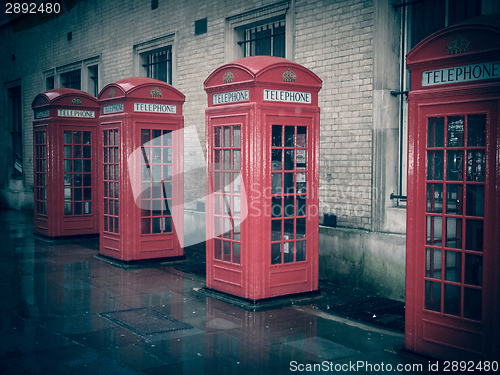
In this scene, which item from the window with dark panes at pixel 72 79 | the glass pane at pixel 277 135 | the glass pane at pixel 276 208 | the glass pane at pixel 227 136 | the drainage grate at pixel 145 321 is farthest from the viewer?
Result: the window with dark panes at pixel 72 79

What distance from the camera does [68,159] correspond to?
38.4 ft

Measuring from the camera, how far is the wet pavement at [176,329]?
4695 millimetres

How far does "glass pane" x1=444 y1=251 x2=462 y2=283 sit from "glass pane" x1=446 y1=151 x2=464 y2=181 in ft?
2.27

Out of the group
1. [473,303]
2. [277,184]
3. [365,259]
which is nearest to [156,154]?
[277,184]

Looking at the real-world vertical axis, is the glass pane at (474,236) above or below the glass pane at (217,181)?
below

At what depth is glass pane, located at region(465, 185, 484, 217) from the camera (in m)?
4.67

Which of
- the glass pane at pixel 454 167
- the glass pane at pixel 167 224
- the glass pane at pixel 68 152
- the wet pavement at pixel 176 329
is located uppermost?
the glass pane at pixel 68 152

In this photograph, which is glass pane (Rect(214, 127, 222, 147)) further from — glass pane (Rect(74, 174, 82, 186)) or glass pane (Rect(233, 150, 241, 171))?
glass pane (Rect(74, 174, 82, 186))

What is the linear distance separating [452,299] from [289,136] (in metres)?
2.91

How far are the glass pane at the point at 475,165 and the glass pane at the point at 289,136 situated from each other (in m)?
2.49

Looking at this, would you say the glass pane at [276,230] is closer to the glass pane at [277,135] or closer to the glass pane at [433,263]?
the glass pane at [277,135]

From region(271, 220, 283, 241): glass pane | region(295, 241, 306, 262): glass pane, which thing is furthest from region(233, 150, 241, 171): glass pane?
region(295, 241, 306, 262): glass pane

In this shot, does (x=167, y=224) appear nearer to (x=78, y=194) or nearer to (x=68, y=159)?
(x=78, y=194)

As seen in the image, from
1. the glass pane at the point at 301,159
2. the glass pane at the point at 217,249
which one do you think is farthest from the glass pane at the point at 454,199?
the glass pane at the point at 217,249
